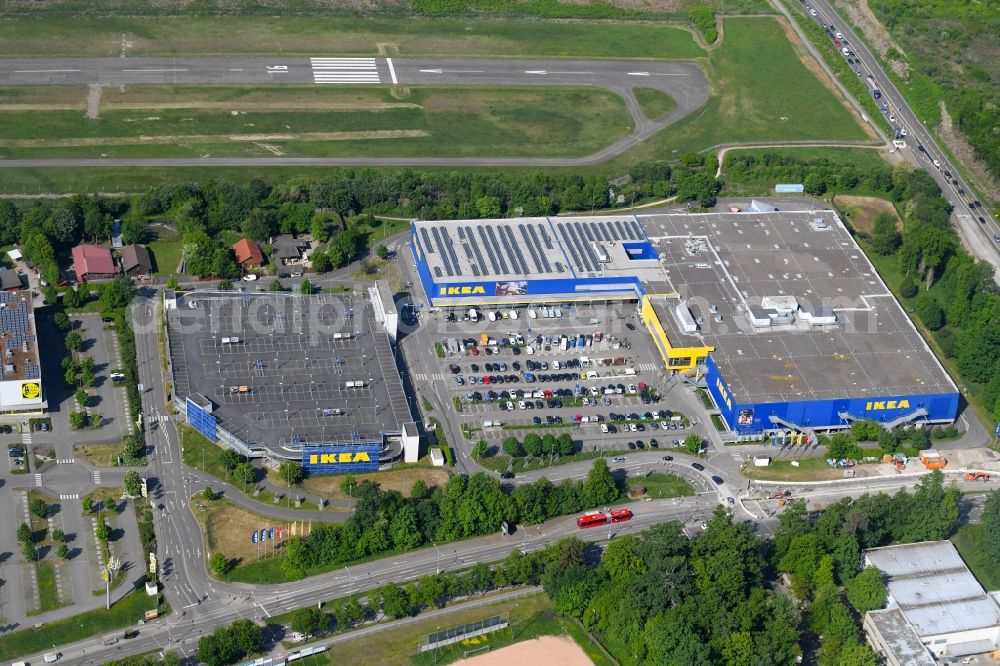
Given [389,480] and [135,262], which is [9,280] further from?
[389,480]

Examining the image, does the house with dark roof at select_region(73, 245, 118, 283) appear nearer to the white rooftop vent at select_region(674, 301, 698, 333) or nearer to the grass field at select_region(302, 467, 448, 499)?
the grass field at select_region(302, 467, 448, 499)

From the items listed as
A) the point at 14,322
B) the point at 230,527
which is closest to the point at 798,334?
the point at 230,527

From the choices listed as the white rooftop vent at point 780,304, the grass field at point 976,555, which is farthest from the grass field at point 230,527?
the grass field at point 976,555

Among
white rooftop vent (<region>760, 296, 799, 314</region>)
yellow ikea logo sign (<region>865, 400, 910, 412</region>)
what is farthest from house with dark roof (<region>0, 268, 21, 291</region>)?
yellow ikea logo sign (<region>865, 400, 910, 412</region>)

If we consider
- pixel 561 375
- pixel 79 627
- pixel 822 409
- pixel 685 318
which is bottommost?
pixel 79 627

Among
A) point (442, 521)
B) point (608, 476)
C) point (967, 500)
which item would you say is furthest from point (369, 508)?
point (967, 500)

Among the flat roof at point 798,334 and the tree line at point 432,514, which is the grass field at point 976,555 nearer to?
the flat roof at point 798,334
